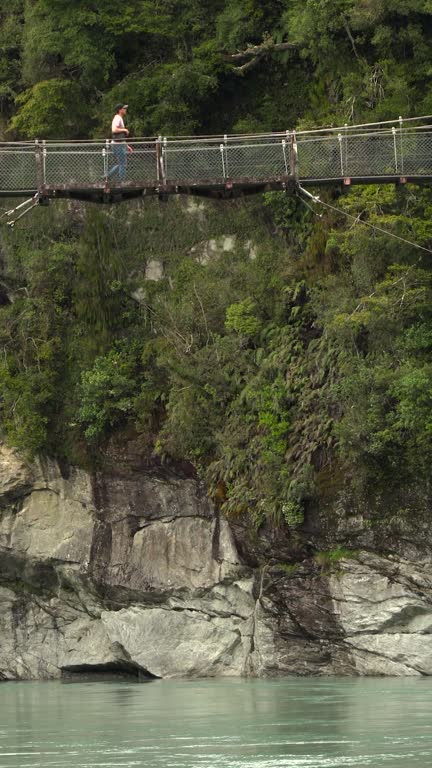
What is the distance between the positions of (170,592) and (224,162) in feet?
30.6

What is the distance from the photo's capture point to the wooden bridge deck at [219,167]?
1009 inches

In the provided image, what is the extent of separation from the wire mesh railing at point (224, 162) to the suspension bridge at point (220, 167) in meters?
0.02

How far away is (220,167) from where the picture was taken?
26.5 m

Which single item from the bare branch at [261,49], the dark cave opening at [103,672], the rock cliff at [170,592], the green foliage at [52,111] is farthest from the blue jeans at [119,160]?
the dark cave opening at [103,672]

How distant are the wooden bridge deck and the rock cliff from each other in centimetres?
693

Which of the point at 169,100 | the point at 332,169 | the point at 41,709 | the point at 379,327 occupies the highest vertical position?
the point at 169,100

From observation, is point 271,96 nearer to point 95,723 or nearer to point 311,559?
point 311,559

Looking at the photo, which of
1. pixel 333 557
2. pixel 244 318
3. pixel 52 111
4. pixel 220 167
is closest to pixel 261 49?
pixel 52 111

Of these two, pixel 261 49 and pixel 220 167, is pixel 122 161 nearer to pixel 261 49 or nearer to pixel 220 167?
pixel 220 167

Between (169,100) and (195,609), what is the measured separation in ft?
35.3

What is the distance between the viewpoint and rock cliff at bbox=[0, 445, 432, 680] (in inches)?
1099

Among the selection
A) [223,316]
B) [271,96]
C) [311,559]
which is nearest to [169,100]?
[271,96]

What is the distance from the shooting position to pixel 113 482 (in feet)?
107

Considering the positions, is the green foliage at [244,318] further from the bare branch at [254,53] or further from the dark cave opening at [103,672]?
the dark cave opening at [103,672]
